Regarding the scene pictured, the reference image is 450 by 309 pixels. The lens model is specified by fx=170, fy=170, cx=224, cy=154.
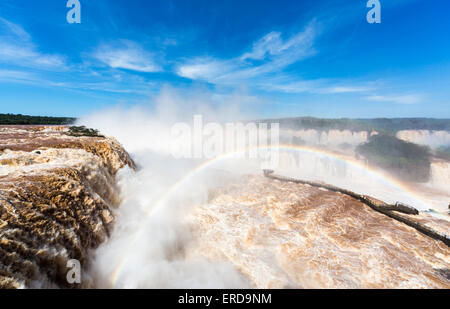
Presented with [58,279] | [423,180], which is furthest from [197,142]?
[423,180]

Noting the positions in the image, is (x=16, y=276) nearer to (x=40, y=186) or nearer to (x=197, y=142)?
(x=40, y=186)

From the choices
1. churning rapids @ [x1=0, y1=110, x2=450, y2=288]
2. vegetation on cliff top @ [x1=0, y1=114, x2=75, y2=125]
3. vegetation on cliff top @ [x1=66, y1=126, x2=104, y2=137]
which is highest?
vegetation on cliff top @ [x1=0, y1=114, x2=75, y2=125]

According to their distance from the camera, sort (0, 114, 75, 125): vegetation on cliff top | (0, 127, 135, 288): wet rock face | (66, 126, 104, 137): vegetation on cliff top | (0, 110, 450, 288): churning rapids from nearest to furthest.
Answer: (0, 127, 135, 288): wet rock face < (0, 110, 450, 288): churning rapids < (66, 126, 104, 137): vegetation on cliff top < (0, 114, 75, 125): vegetation on cliff top

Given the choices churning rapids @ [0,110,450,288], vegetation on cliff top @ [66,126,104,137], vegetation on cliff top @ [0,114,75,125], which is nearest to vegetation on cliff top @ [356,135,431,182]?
churning rapids @ [0,110,450,288]

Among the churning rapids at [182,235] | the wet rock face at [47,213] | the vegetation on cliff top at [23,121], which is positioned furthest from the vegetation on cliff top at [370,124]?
the vegetation on cliff top at [23,121]

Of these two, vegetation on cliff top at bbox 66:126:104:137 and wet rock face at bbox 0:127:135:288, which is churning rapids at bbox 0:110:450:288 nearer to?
wet rock face at bbox 0:127:135:288

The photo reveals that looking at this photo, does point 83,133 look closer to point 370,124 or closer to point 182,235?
point 182,235

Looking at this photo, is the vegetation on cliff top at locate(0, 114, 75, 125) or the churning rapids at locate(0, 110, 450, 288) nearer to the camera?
the churning rapids at locate(0, 110, 450, 288)

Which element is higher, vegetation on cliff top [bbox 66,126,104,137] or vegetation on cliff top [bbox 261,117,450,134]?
vegetation on cliff top [bbox 261,117,450,134]
